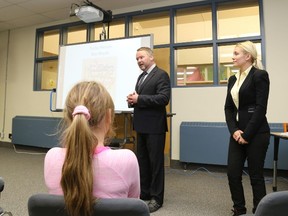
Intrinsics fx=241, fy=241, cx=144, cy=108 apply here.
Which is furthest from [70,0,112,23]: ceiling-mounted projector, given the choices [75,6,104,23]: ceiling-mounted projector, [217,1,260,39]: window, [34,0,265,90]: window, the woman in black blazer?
the woman in black blazer

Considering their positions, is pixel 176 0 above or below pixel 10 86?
above

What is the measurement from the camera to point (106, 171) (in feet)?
2.22

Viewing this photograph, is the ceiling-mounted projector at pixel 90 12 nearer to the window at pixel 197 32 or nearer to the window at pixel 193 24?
the window at pixel 197 32

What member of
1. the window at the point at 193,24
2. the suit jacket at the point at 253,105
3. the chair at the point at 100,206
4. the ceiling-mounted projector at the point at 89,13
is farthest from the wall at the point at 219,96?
the chair at the point at 100,206

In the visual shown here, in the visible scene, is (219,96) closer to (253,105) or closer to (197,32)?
(197,32)

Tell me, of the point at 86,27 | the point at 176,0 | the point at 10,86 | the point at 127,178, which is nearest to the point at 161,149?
the point at 127,178

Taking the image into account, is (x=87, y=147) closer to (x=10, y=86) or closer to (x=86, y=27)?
(x=86, y=27)

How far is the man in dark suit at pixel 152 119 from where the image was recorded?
1967 mm

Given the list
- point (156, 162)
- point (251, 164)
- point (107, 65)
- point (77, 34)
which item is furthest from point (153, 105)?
point (77, 34)

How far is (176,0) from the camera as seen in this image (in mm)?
3793

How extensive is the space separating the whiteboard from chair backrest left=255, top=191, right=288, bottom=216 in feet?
7.94

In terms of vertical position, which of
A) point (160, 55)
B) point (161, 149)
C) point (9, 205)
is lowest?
point (9, 205)

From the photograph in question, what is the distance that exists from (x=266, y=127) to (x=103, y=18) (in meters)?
3.26

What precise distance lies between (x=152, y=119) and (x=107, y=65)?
5.05 ft
